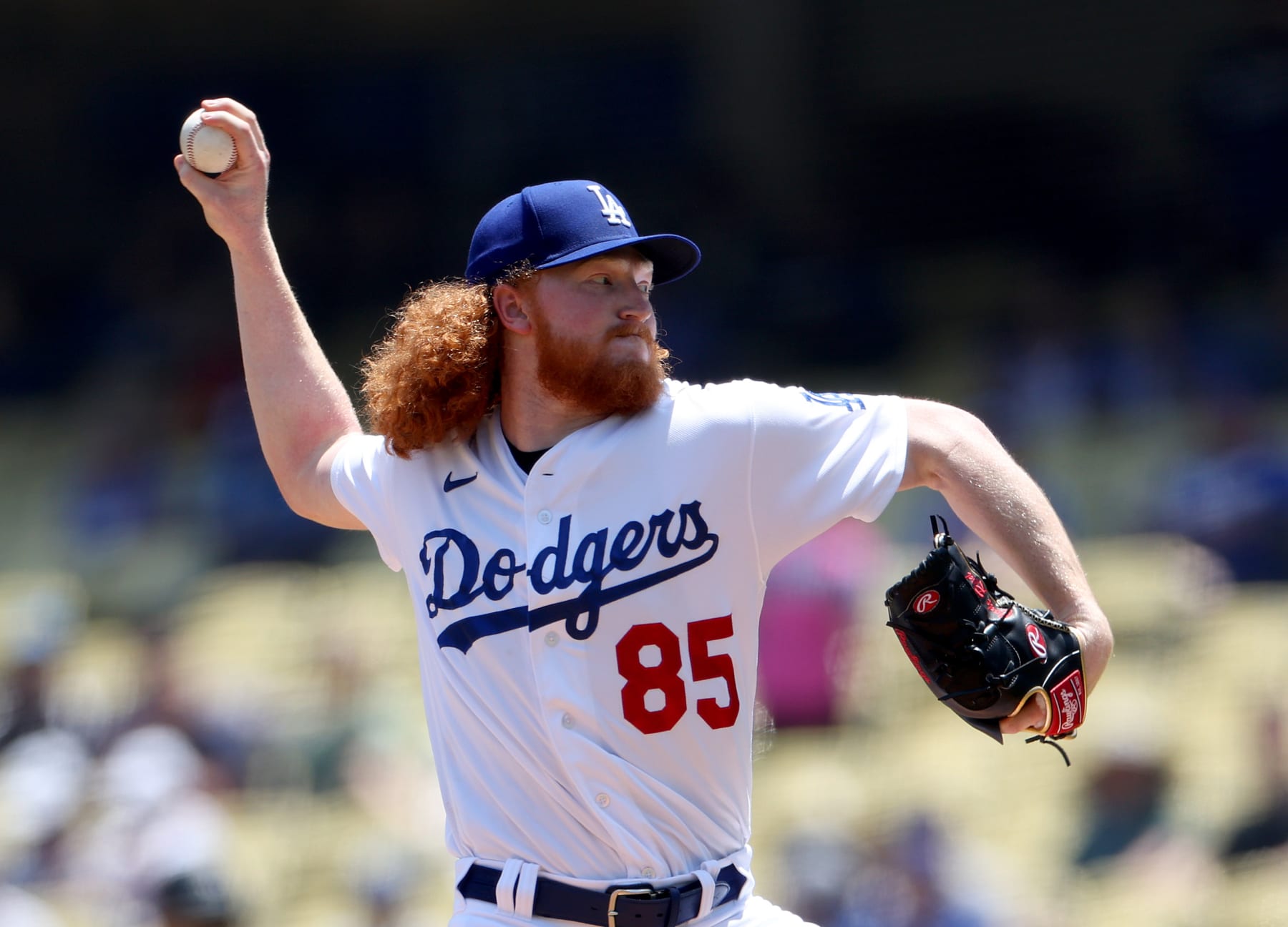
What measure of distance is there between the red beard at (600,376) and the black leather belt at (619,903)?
62 centimetres

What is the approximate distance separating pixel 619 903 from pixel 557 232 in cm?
88

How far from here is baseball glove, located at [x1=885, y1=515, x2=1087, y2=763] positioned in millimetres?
1854

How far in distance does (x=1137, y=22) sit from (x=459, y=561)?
18.1 feet

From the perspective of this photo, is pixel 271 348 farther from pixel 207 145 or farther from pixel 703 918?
pixel 703 918

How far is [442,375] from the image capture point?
210 cm

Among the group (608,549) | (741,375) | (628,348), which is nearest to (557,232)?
(628,348)

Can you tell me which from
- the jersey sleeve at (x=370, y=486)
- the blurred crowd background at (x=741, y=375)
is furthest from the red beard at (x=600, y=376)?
the blurred crowd background at (x=741, y=375)

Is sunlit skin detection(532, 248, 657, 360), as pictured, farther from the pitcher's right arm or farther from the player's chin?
the pitcher's right arm

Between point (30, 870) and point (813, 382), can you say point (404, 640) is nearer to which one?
point (30, 870)

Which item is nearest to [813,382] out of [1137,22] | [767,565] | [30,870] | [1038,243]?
[1038,243]

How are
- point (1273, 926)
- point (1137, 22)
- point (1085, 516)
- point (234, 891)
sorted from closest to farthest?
point (1273, 926) → point (234, 891) → point (1085, 516) → point (1137, 22)

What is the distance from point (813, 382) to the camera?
22.7ft

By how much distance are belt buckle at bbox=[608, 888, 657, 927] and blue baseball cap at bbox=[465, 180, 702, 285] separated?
82 cm

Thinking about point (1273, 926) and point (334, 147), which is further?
point (334, 147)
